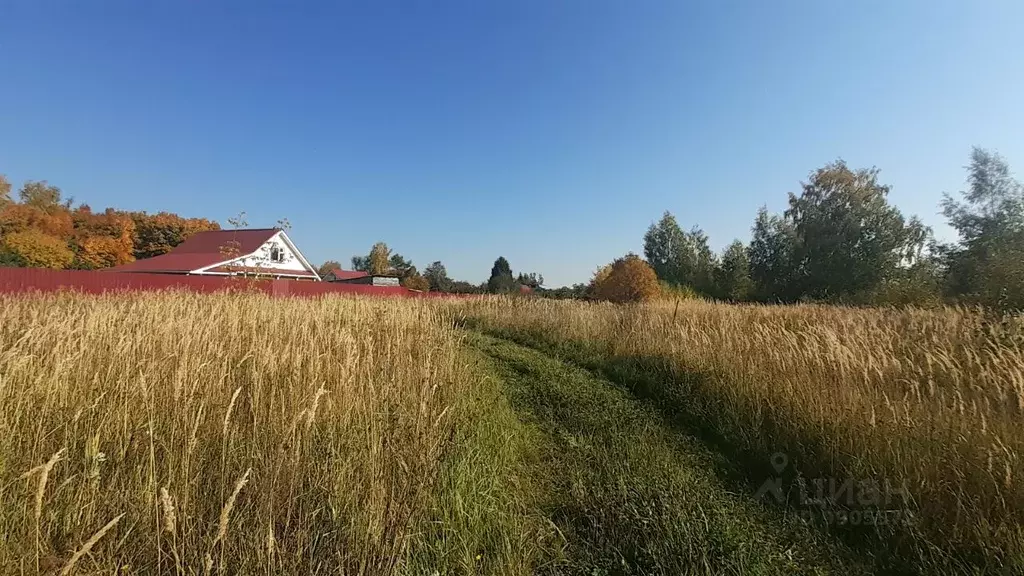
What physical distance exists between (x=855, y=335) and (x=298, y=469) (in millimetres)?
6721

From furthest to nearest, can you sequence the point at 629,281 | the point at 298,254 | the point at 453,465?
the point at 298,254 → the point at 629,281 → the point at 453,465

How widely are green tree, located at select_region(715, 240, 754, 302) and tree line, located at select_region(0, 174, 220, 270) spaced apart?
5229 centimetres

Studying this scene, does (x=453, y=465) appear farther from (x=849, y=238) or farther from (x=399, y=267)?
(x=399, y=267)

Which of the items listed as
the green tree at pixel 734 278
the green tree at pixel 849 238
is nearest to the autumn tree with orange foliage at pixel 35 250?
the green tree at pixel 734 278

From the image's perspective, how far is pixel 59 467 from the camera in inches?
77.9

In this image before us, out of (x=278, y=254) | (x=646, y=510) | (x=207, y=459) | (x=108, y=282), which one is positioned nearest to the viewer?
(x=207, y=459)

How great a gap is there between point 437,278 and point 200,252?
29267mm

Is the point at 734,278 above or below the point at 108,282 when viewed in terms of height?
above

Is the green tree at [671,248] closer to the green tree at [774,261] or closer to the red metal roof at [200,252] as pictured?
the green tree at [774,261]

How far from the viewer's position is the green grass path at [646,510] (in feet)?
7.48


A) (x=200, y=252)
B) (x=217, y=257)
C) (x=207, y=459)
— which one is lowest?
(x=207, y=459)

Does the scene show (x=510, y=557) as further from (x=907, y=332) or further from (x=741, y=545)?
(x=907, y=332)

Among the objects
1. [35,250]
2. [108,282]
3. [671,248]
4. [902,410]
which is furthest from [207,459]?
[671,248]

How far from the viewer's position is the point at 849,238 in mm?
26672
